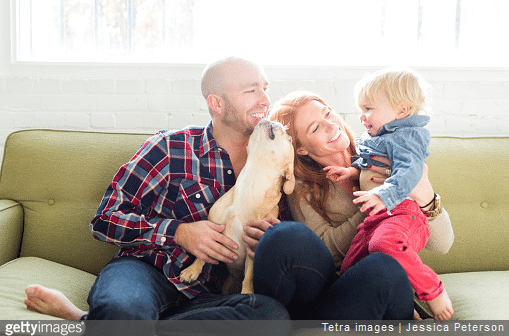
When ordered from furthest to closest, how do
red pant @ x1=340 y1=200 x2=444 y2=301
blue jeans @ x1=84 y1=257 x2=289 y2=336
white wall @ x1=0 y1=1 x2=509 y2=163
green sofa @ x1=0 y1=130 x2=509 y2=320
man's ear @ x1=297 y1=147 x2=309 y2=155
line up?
white wall @ x1=0 y1=1 x2=509 y2=163, green sofa @ x1=0 y1=130 x2=509 y2=320, man's ear @ x1=297 y1=147 x2=309 y2=155, red pant @ x1=340 y1=200 x2=444 y2=301, blue jeans @ x1=84 y1=257 x2=289 y2=336

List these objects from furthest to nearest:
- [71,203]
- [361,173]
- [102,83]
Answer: [102,83]
[71,203]
[361,173]

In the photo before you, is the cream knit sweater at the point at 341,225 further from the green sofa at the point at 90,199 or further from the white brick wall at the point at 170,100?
the white brick wall at the point at 170,100

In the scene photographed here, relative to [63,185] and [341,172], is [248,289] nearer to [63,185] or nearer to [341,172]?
[341,172]

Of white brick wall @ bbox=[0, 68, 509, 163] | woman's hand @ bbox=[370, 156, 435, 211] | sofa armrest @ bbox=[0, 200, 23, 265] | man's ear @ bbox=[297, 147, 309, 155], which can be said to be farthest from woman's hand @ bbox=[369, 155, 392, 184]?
sofa armrest @ bbox=[0, 200, 23, 265]

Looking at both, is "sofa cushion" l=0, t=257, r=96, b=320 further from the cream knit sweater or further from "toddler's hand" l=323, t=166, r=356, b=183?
"toddler's hand" l=323, t=166, r=356, b=183

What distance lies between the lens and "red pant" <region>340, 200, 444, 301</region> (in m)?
1.28

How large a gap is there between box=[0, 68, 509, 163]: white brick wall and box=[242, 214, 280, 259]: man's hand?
961 mm

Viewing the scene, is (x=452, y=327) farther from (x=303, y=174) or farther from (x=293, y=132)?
(x=293, y=132)

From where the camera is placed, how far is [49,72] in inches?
88.3

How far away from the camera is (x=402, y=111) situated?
147cm

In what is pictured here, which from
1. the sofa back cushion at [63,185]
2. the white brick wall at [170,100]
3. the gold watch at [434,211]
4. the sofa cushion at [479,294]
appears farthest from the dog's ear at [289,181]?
the white brick wall at [170,100]

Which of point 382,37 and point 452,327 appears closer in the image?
point 452,327

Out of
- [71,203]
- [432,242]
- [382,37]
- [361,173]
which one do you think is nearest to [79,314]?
[71,203]

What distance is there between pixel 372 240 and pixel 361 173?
263 mm
